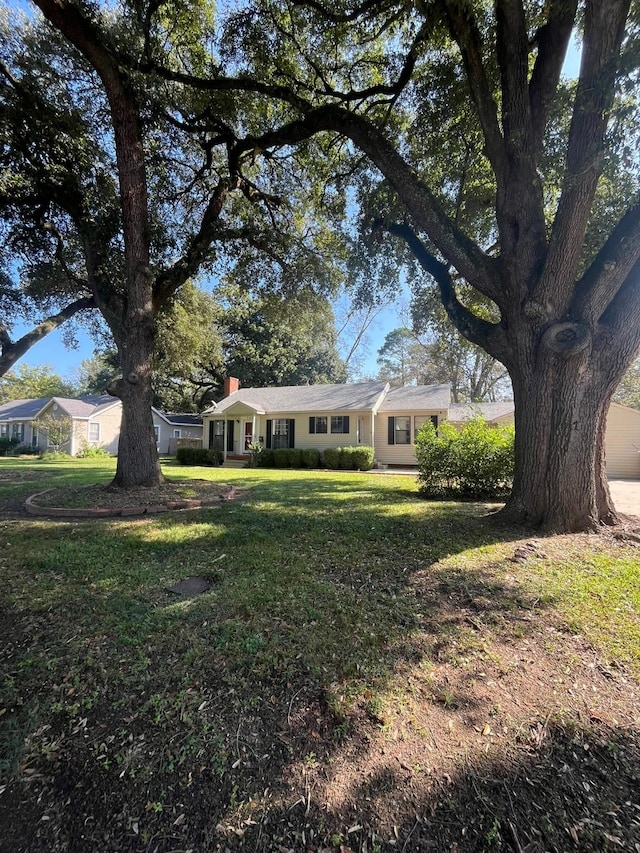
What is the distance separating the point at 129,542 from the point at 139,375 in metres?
4.01

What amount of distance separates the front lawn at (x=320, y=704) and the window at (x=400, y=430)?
47.5ft

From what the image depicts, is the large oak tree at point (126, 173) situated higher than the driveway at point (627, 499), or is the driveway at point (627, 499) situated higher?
the large oak tree at point (126, 173)

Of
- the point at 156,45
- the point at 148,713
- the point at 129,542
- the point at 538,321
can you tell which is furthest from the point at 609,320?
the point at 156,45

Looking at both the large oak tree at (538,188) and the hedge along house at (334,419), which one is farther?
the hedge along house at (334,419)

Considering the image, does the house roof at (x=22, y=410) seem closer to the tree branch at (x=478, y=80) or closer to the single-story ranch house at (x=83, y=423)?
the single-story ranch house at (x=83, y=423)

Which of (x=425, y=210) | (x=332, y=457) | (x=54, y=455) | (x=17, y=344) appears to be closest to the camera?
(x=425, y=210)

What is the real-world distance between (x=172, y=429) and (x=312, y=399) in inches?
554

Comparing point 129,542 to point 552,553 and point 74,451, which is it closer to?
point 552,553

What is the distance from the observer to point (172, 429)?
29.6m

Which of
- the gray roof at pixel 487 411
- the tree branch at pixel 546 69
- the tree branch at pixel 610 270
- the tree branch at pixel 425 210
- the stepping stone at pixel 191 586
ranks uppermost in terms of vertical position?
the tree branch at pixel 546 69

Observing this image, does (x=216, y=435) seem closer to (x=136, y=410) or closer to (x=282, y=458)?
(x=282, y=458)

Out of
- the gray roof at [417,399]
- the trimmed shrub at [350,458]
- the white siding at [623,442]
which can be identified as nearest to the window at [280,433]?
the trimmed shrub at [350,458]

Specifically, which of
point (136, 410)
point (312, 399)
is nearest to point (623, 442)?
point (312, 399)

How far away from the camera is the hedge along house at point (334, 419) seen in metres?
18.6
